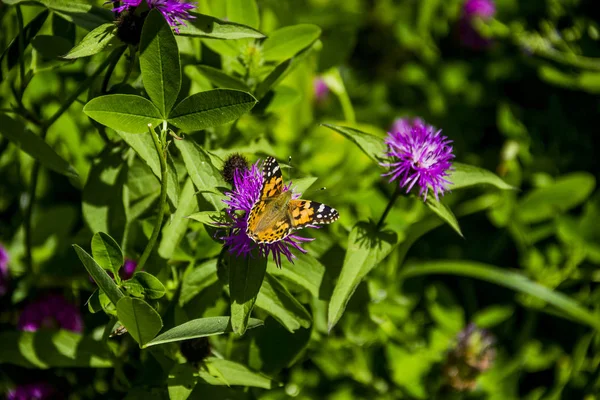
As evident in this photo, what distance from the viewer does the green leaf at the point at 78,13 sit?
94 centimetres

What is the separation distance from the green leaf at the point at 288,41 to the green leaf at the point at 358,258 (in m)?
0.38

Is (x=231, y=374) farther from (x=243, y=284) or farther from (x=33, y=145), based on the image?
(x=33, y=145)

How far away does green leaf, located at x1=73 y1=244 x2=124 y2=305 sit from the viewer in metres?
0.80

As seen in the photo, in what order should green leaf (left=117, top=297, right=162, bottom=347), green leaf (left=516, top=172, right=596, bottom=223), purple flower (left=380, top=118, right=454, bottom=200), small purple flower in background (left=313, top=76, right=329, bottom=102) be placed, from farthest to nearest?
small purple flower in background (left=313, top=76, right=329, bottom=102), green leaf (left=516, top=172, right=596, bottom=223), purple flower (left=380, top=118, right=454, bottom=200), green leaf (left=117, top=297, right=162, bottom=347)

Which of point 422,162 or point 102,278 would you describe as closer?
point 102,278

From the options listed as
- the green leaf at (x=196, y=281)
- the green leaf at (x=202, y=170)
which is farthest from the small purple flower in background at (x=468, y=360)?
the green leaf at (x=202, y=170)

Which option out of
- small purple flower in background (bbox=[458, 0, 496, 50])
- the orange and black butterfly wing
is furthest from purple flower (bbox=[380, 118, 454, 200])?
small purple flower in background (bbox=[458, 0, 496, 50])

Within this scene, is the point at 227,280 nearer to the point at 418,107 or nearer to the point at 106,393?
the point at 106,393

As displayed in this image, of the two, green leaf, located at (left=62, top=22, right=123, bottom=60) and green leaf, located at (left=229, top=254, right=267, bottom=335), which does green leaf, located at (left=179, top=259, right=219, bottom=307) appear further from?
green leaf, located at (left=62, top=22, right=123, bottom=60)

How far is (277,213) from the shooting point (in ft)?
2.81

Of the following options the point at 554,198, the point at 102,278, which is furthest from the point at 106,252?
the point at 554,198

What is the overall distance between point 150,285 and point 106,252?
0.09m

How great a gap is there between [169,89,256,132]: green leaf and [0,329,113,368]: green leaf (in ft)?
1.48

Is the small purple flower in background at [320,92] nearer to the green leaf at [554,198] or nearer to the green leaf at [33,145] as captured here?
the green leaf at [554,198]
